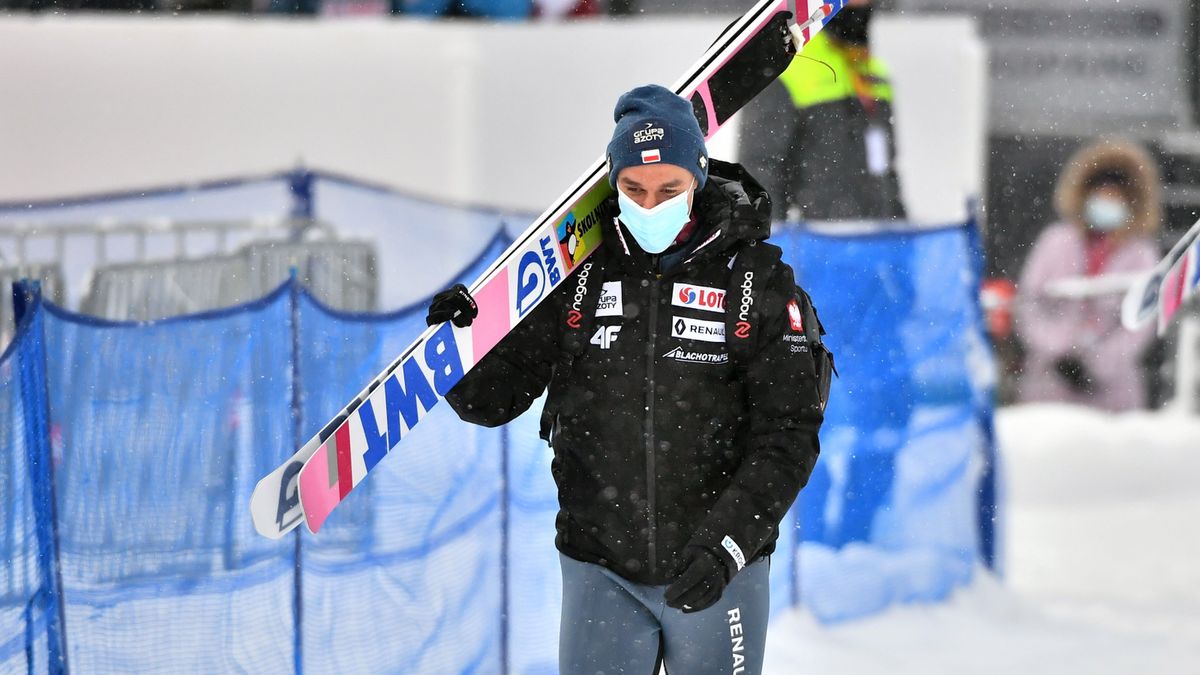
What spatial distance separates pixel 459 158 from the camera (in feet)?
34.9

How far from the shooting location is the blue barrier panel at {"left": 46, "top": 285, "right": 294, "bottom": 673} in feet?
13.3

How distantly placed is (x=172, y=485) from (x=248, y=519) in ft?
0.80

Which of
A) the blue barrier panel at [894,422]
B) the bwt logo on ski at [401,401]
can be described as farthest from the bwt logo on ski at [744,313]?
the blue barrier panel at [894,422]

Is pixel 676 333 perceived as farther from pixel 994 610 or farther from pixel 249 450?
pixel 994 610

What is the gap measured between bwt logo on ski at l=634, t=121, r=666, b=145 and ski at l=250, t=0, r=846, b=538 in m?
0.36

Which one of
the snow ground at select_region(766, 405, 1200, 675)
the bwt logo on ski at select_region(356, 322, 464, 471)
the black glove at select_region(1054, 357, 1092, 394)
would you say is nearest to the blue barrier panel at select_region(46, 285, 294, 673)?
the bwt logo on ski at select_region(356, 322, 464, 471)

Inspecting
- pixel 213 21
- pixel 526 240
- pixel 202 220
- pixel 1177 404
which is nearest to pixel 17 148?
pixel 213 21

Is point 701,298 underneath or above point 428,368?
above

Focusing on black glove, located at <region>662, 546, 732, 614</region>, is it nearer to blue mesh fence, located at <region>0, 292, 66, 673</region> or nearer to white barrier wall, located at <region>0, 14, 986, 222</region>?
blue mesh fence, located at <region>0, 292, 66, 673</region>

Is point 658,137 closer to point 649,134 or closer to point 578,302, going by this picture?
point 649,134

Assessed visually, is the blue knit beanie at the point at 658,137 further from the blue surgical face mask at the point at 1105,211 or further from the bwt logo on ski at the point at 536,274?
the blue surgical face mask at the point at 1105,211

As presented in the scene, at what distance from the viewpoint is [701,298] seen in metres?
3.04

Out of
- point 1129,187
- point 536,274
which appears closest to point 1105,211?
point 1129,187

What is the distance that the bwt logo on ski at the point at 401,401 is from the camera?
3.38 m
